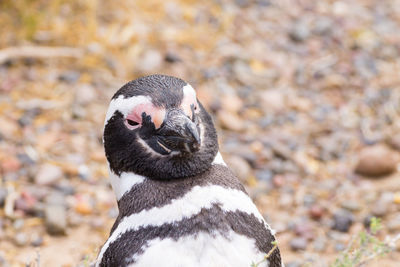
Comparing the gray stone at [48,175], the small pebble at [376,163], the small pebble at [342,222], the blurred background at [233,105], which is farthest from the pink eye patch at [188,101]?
the small pebble at [376,163]

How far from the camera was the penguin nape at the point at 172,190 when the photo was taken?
182 centimetres

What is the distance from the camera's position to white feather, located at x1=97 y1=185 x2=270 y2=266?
1.85 m

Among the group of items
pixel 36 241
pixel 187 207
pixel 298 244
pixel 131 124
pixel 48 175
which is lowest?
pixel 36 241

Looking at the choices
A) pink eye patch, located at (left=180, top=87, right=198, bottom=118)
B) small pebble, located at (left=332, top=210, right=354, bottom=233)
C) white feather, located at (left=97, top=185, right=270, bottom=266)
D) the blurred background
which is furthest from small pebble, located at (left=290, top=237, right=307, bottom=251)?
pink eye patch, located at (left=180, top=87, right=198, bottom=118)

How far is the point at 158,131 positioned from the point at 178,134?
0.28 feet

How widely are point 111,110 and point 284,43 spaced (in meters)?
3.17

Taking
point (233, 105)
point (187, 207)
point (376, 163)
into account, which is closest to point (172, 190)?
point (187, 207)

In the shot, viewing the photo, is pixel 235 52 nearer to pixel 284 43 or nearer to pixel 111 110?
pixel 284 43

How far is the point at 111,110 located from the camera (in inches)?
79.3

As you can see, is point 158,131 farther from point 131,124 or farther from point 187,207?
point 187,207

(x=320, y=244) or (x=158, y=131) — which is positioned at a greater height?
(x=158, y=131)

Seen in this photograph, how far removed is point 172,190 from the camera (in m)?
1.91

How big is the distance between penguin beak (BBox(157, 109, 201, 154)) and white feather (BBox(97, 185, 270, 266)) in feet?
0.41

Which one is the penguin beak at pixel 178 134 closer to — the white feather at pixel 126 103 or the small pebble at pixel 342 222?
the white feather at pixel 126 103
